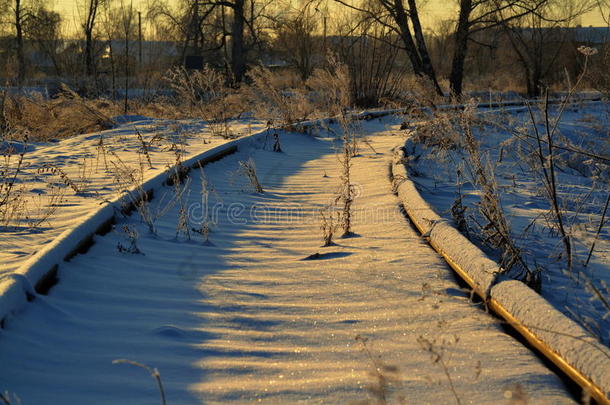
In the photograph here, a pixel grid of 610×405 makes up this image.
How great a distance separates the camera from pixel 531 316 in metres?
2.29

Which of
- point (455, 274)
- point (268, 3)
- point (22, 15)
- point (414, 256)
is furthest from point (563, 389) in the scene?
point (22, 15)

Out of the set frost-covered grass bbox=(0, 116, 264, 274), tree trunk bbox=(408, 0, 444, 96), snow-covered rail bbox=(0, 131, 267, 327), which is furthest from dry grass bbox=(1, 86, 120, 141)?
tree trunk bbox=(408, 0, 444, 96)

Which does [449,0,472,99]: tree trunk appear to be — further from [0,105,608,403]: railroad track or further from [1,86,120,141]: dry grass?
[0,105,608,403]: railroad track

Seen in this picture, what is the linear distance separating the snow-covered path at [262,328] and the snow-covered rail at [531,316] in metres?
0.07

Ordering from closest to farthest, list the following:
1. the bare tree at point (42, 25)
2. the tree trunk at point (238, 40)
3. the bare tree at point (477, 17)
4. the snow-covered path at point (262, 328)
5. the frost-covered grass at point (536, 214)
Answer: the snow-covered path at point (262, 328) → the frost-covered grass at point (536, 214) → the bare tree at point (477, 17) → the tree trunk at point (238, 40) → the bare tree at point (42, 25)

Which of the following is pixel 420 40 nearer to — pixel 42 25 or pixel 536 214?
pixel 536 214

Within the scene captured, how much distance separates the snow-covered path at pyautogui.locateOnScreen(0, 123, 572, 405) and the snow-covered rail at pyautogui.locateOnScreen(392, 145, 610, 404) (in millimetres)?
65

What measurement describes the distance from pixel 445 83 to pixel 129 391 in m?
20.7

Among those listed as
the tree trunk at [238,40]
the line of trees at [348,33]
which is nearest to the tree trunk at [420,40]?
the line of trees at [348,33]

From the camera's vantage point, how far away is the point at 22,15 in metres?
37.4

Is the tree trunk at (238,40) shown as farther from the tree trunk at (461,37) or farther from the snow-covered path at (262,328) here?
the snow-covered path at (262,328)

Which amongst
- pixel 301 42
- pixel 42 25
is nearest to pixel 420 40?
pixel 301 42

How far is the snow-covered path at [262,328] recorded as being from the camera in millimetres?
1969

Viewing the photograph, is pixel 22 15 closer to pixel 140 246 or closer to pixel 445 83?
pixel 445 83
